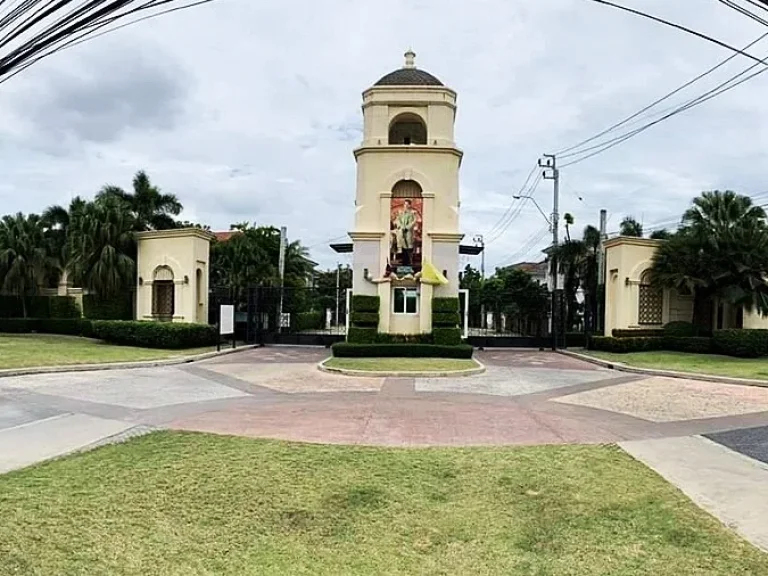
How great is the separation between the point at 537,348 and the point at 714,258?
8.15m

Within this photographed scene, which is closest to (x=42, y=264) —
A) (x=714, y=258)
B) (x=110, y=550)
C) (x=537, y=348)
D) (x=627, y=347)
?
(x=537, y=348)

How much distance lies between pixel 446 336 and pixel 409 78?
1142 centimetres

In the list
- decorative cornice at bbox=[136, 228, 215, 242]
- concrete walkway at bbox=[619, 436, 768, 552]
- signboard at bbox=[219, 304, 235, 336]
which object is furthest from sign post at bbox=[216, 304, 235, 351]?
concrete walkway at bbox=[619, 436, 768, 552]

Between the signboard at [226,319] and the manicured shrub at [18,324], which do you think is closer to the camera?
the signboard at [226,319]

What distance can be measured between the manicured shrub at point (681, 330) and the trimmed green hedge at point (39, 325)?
25.7m

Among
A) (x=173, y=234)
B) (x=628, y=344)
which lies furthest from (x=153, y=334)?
(x=628, y=344)

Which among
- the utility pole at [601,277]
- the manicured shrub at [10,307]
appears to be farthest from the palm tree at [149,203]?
the utility pole at [601,277]

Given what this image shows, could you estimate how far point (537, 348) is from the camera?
96.4 feet

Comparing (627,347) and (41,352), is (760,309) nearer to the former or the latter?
(627,347)

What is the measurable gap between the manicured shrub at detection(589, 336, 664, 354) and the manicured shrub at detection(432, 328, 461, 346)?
613cm

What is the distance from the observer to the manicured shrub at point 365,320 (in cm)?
2495

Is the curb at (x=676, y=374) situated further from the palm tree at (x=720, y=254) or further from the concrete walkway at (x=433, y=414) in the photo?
the palm tree at (x=720, y=254)

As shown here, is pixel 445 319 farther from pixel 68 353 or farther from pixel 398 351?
pixel 68 353

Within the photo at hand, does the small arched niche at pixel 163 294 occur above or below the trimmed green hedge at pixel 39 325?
above
